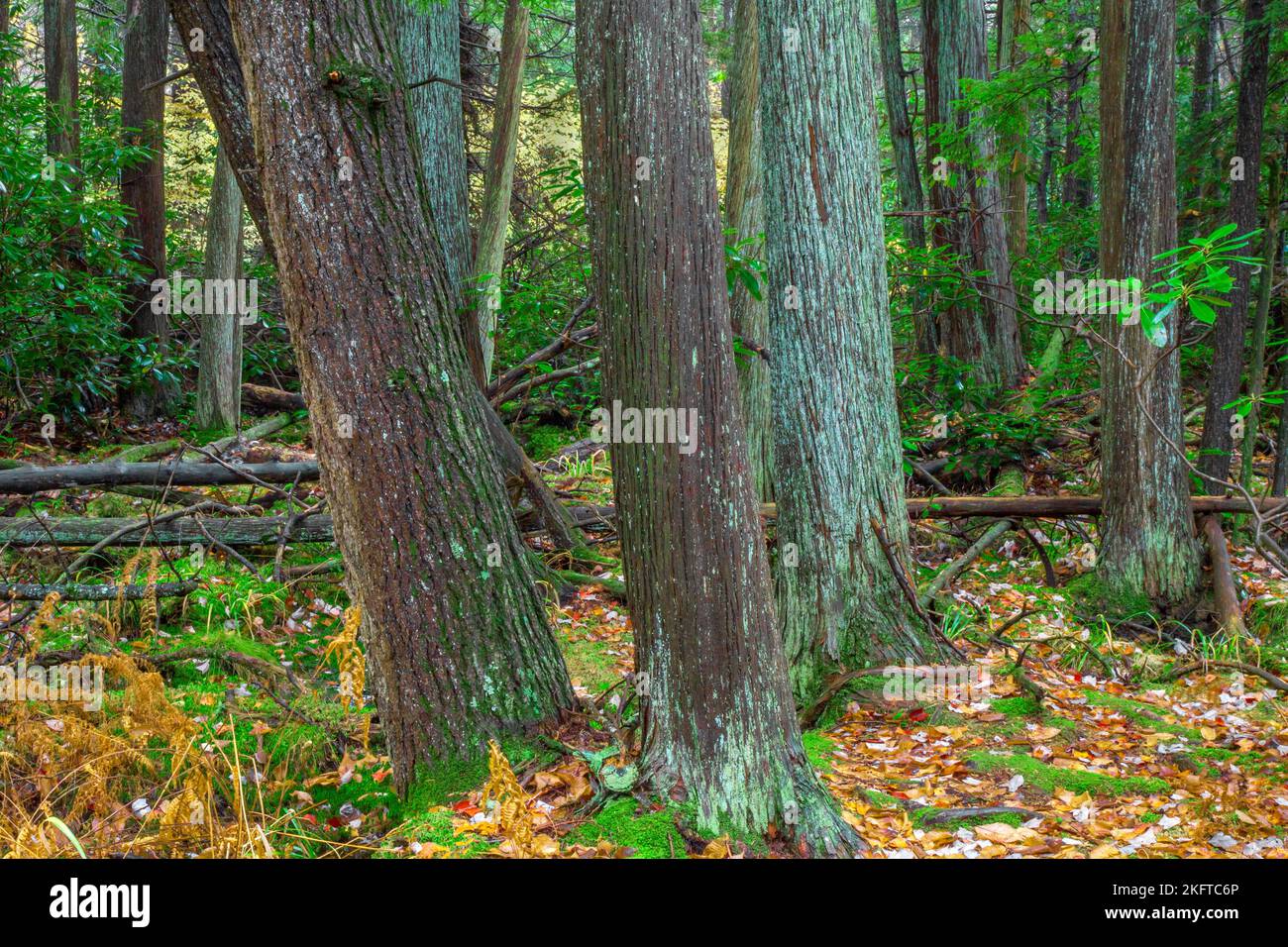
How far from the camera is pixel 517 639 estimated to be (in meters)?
3.97

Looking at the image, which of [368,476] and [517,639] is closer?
[368,476]

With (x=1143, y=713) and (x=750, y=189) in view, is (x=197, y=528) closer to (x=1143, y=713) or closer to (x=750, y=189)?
(x=750, y=189)

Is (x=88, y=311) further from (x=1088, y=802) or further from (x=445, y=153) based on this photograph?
(x=1088, y=802)

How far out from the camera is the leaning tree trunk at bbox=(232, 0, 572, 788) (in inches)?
142

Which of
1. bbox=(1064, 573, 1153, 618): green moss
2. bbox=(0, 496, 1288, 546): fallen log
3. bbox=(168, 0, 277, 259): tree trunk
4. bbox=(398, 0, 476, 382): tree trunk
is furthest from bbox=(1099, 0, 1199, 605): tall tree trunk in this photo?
bbox=(168, 0, 277, 259): tree trunk

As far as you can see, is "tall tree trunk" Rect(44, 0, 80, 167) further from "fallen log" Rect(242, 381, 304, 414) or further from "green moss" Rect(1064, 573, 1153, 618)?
"green moss" Rect(1064, 573, 1153, 618)

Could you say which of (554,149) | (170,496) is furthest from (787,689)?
(554,149)

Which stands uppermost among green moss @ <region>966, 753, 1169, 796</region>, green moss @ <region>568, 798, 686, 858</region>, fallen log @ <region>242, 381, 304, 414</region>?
fallen log @ <region>242, 381, 304, 414</region>

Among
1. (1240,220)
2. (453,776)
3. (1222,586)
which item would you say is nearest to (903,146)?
(1240,220)

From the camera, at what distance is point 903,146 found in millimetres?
12203

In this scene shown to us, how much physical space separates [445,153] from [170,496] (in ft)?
11.9

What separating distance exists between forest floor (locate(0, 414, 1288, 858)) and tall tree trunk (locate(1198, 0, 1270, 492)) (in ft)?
6.28

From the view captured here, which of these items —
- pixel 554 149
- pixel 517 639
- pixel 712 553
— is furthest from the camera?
pixel 554 149

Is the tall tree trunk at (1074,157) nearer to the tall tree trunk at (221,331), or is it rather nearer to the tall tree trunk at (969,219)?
the tall tree trunk at (969,219)
